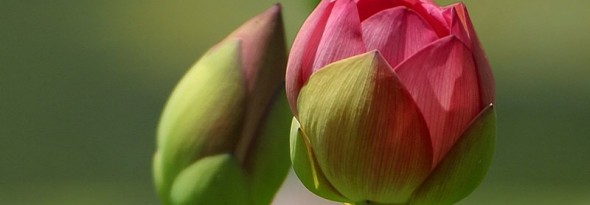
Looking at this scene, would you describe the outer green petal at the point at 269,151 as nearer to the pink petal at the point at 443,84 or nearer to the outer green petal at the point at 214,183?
the outer green petal at the point at 214,183

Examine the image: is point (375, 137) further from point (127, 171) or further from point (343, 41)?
point (127, 171)

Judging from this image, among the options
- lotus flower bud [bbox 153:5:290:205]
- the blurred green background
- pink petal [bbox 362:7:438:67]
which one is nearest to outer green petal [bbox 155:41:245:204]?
lotus flower bud [bbox 153:5:290:205]

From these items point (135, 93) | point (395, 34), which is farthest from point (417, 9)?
point (135, 93)

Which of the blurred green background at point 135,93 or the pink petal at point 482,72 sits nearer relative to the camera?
the pink petal at point 482,72

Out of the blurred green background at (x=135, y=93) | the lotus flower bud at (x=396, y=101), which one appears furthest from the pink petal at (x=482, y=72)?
the blurred green background at (x=135, y=93)

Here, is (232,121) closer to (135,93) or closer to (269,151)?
(269,151)

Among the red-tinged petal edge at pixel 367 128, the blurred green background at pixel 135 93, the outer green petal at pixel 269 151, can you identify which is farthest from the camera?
Answer: the blurred green background at pixel 135 93

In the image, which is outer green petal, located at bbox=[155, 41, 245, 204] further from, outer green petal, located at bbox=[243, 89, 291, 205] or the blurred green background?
the blurred green background
